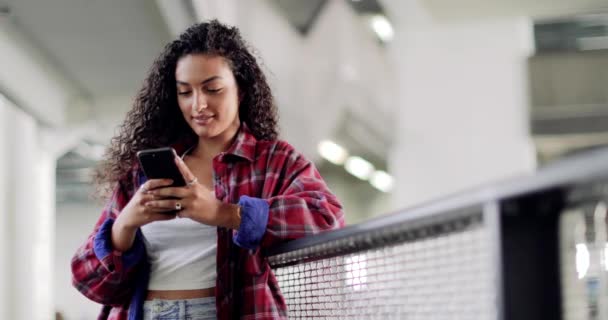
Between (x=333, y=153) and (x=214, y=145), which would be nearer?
Answer: (x=214, y=145)

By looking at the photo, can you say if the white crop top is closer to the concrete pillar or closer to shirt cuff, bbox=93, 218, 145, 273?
shirt cuff, bbox=93, 218, 145, 273

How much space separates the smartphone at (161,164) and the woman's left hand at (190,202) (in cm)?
1

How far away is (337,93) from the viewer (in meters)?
11.0

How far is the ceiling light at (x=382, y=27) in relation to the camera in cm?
1534

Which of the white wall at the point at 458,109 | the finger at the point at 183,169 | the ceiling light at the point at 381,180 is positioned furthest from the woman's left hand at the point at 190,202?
the ceiling light at the point at 381,180

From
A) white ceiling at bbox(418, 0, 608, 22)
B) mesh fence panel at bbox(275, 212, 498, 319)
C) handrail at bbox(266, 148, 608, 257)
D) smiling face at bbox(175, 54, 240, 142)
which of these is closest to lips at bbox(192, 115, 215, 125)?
smiling face at bbox(175, 54, 240, 142)

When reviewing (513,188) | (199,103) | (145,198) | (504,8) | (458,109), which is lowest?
(513,188)

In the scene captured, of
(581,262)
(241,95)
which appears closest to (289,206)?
(241,95)

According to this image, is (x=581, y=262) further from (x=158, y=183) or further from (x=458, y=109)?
(x=458, y=109)

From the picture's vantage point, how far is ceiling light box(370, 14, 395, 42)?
15344 millimetres

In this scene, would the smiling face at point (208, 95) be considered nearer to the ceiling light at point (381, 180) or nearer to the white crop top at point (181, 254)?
the white crop top at point (181, 254)

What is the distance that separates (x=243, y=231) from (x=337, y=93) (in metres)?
9.06

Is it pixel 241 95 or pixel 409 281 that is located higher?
pixel 241 95

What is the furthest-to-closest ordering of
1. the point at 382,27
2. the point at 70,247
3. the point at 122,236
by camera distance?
the point at 382,27 < the point at 70,247 < the point at 122,236
